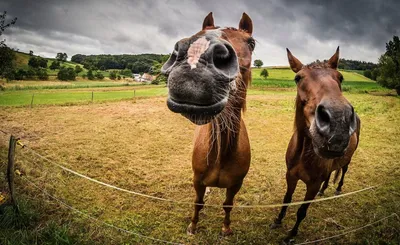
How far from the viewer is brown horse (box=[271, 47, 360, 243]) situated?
2182mm

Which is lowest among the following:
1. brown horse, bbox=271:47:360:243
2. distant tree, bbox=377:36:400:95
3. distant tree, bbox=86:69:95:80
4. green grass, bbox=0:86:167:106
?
green grass, bbox=0:86:167:106

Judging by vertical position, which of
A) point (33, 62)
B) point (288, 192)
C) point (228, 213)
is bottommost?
point (228, 213)

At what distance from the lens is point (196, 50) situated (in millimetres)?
1451

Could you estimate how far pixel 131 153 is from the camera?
26.0 ft

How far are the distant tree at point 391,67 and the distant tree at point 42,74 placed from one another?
2041 inches

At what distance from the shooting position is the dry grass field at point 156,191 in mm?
3928

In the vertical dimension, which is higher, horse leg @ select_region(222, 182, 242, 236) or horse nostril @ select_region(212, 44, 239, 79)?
horse nostril @ select_region(212, 44, 239, 79)

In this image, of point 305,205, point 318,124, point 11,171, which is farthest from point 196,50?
point 11,171

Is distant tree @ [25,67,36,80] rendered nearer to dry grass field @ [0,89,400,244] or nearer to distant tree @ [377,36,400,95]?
dry grass field @ [0,89,400,244]

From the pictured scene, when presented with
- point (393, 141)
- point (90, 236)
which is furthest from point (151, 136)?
point (393, 141)

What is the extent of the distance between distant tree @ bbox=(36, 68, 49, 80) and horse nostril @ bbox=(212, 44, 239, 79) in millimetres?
39298

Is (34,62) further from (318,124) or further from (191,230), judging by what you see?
(318,124)

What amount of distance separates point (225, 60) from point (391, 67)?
45.9 metres

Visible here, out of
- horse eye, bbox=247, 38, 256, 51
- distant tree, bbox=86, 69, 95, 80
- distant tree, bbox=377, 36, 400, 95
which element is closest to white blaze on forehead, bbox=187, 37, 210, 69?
horse eye, bbox=247, 38, 256, 51
